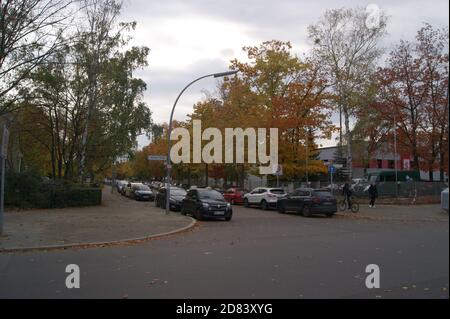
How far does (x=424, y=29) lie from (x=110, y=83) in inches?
994

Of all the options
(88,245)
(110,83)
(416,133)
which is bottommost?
(88,245)

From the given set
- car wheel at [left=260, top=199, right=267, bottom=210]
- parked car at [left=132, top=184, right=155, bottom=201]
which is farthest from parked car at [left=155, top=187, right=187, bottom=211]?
parked car at [left=132, top=184, right=155, bottom=201]

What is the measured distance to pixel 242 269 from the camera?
327 inches

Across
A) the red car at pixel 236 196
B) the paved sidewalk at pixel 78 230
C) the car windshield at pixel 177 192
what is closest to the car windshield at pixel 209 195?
the paved sidewalk at pixel 78 230

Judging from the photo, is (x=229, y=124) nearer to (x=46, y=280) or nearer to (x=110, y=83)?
(x=110, y=83)

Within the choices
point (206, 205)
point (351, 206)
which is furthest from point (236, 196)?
point (206, 205)

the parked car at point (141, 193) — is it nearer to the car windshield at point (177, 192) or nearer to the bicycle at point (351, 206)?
the car windshield at point (177, 192)

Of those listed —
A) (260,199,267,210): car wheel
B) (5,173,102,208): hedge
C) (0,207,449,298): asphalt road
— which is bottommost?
(260,199,267,210): car wheel

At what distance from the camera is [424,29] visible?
34.9 m

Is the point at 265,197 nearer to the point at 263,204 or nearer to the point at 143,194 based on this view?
the point at 263,204

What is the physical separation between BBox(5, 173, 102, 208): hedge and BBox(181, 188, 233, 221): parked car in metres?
8.58

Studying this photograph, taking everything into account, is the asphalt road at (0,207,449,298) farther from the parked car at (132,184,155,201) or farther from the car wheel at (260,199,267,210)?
the parked car at (132,184,155,201)

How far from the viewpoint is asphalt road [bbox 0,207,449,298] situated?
6449mm

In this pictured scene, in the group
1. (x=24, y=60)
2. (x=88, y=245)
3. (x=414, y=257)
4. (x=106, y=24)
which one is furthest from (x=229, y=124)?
(x=414, y=257)
